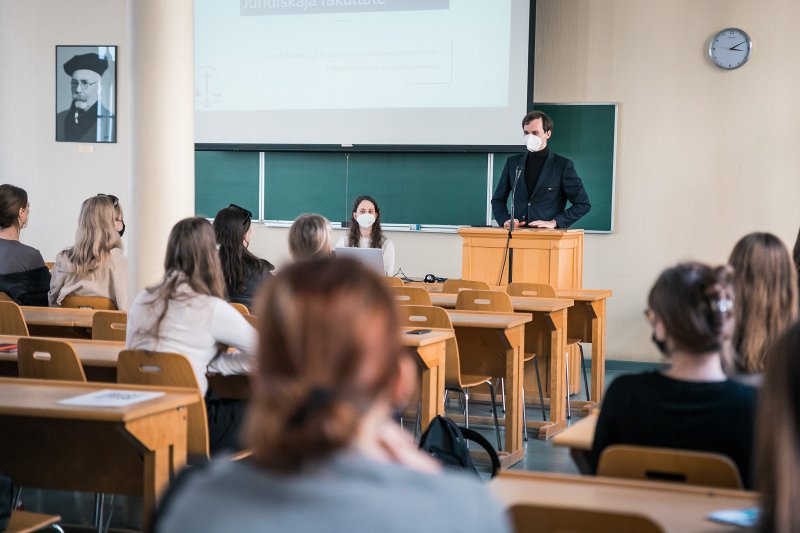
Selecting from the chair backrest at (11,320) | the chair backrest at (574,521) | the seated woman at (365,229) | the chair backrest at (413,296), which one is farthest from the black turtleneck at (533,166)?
the chair backrest at (574,521)

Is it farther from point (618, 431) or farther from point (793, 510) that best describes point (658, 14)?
point (793, 510)

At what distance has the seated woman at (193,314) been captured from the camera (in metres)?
3.53

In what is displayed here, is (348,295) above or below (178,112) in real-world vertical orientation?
below

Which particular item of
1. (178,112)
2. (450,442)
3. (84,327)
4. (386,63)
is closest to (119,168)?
(386,63)

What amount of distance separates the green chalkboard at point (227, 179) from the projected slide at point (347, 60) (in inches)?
8.0

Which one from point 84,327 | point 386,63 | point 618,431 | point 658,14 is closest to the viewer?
point 618,431

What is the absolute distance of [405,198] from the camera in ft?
29.2

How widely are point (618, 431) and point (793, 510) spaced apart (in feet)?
3.80

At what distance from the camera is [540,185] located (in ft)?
23.9

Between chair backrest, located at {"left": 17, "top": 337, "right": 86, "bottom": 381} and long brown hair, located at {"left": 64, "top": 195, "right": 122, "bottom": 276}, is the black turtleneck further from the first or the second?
chair backrest, located at {"left": 17, "top": 337, "right": 86, "bottom": 381}

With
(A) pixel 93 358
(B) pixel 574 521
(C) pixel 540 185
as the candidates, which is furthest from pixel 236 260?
(B) pixel 574 521

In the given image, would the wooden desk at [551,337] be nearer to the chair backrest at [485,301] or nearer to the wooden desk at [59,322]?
the chair backrest at [485,301]

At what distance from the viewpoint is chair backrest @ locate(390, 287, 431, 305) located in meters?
5.60

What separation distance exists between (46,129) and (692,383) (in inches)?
349
